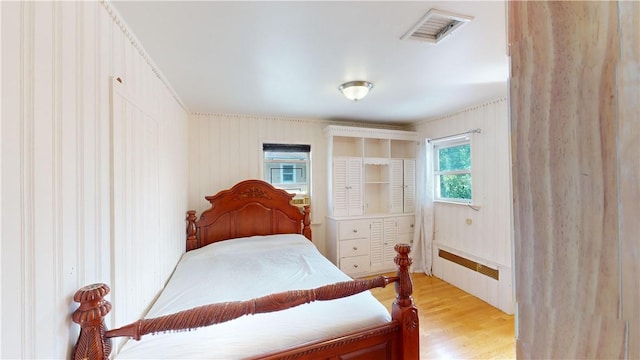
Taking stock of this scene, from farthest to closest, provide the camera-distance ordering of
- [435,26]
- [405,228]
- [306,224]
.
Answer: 1. [405,228]
2. [306,224]
3. [435,26]

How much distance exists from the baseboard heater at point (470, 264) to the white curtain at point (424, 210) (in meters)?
0.21

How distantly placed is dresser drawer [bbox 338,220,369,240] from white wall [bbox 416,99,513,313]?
1.06m

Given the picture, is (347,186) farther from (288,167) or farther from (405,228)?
(405,228)

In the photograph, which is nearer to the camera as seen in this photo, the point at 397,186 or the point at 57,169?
the point at 57,169

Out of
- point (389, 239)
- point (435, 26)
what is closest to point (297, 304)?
point (435, 26)

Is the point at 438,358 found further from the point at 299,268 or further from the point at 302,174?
the point at 302,174

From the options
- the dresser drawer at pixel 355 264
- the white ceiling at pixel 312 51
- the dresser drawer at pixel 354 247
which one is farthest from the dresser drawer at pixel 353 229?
the white ceiling at pixel 312 51

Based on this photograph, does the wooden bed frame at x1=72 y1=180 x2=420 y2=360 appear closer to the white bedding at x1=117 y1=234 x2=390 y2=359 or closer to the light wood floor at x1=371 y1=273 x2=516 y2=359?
the white bedding at x1=117 y1=234 x2=390 y2=359

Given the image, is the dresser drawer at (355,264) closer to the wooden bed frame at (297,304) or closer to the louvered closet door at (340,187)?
the louvered closet door at (340,187)

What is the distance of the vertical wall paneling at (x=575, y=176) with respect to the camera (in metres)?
0.21

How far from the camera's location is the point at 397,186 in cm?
379

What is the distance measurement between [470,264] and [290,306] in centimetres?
270

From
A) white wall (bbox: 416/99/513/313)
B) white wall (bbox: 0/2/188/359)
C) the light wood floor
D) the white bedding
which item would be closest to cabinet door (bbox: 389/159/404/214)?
white wall (bbox: 416/99/513/313)

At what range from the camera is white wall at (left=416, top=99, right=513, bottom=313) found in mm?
2689
